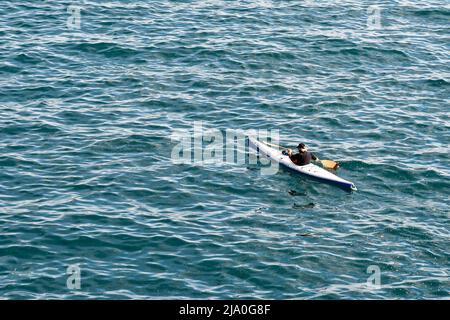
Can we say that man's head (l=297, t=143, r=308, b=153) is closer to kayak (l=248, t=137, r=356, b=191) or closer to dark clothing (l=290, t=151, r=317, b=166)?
dark clothing (l=290, t=151, r=317, b=166)

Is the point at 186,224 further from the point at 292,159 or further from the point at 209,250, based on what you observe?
the point at 292,159

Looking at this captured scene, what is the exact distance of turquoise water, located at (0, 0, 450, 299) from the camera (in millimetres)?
36188

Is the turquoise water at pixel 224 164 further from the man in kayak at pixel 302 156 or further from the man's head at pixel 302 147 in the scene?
the man's head at pixel 302 147

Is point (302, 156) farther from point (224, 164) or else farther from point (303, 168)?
point (224, 164)

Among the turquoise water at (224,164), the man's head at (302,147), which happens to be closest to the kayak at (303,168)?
the turquoise water at (224,164)

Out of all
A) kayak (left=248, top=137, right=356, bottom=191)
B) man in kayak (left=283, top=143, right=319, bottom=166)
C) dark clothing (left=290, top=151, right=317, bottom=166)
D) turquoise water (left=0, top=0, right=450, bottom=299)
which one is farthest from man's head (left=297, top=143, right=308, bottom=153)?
turquoise water (left=0, top=0, right=450, bottom=299)

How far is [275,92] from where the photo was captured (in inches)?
2101

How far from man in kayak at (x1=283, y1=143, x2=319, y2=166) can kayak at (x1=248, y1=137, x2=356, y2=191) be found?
0.22 m

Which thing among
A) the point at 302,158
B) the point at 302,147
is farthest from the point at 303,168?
the point at 302,147

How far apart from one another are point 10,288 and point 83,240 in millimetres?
4206

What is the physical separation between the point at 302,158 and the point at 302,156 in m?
0.10

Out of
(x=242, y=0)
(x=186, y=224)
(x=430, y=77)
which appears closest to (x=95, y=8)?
(x=242, y=0)

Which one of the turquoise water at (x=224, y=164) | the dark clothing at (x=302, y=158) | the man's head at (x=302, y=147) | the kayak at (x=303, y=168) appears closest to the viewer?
the turquoise water at (x=224, y=164)

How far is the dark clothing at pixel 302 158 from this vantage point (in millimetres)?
45281
